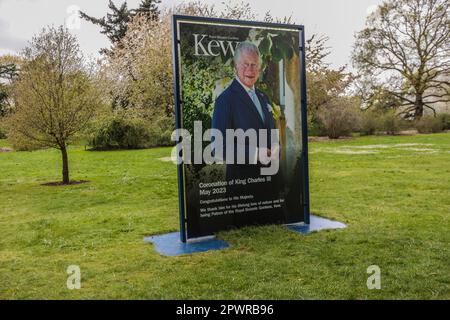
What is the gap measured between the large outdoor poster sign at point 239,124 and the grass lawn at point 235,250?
1.84 feet

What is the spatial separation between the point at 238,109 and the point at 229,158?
2.62ft

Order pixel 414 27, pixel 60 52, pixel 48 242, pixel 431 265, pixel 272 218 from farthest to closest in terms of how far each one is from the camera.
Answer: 1. pixel 414 27
2. pixel 60 52
3. pixel 272 218
4. pixel 48 242
5. pixel 431 265

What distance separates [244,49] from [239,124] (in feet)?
3.93

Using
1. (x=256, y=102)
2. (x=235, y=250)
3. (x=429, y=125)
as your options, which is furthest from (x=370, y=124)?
(x=235, y=250)

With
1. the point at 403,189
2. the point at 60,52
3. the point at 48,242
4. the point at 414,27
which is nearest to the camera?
the point at 48,242

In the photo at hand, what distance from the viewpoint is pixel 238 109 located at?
692 cm

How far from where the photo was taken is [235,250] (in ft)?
20.3

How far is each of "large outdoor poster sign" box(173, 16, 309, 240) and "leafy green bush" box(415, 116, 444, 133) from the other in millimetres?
33294

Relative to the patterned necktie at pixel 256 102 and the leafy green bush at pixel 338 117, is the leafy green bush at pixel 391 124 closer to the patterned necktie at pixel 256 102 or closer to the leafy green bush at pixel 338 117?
the leafy green bush at pixel 338 117

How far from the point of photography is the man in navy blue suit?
6.83 meters

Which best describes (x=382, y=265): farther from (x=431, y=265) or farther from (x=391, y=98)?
(x=391, y=98)

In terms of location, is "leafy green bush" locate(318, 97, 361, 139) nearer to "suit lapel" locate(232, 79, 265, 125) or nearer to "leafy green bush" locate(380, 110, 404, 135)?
"leafy green bush" locate(380, 110, 404, 135)

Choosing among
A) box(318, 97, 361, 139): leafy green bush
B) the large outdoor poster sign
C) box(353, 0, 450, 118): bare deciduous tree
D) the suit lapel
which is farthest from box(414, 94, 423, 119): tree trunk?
the suit lapel
